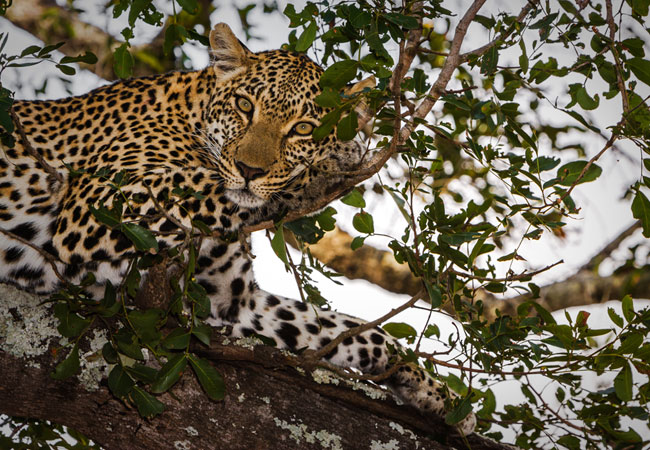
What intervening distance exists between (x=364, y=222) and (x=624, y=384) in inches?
47.4

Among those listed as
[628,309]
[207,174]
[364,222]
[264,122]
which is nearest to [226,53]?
[264,122]

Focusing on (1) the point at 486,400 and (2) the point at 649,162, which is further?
(1) the point at 486,400

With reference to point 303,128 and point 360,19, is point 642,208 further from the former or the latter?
point 303,128

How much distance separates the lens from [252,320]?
4.18 m

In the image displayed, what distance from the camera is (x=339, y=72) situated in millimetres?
2381

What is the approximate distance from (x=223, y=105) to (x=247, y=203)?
900 millimetres

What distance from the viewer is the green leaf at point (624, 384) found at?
9.16ft

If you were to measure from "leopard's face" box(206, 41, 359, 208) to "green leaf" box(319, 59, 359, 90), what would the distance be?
125cm

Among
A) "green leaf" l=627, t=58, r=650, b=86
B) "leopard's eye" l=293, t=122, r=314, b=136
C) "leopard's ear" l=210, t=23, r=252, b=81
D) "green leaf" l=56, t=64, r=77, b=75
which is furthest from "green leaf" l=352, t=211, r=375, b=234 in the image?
"leopard's ear" l=210, t=23, r=252, b=81

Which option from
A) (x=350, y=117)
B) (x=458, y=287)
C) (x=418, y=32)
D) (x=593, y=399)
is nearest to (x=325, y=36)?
(x=350, y=117)

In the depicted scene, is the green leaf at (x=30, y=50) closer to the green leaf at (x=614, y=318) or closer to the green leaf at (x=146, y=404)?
the green leaf at (x=146, y=404)

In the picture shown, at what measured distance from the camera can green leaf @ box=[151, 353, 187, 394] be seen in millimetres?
2334

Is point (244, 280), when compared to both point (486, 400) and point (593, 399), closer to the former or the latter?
point (486, 400)

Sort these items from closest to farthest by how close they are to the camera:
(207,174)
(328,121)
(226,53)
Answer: (328,121), (207,174), (226,53)
